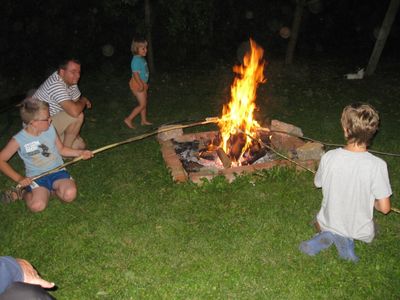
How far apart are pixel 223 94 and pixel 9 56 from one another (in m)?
7.71

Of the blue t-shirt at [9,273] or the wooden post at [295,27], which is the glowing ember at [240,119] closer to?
the blue t-shirt at [9,273]

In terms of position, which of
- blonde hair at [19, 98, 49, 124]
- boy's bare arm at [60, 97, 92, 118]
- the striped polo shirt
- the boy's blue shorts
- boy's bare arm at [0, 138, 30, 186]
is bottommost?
the boy's blue shorts

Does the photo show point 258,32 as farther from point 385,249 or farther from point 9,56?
point 385,249

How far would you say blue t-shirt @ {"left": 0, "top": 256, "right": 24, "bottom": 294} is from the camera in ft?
8.92

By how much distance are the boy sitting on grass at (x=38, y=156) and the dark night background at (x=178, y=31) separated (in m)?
6.25

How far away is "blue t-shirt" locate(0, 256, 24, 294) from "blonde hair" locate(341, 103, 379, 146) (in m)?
3.18

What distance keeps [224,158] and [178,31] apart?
8002 mm

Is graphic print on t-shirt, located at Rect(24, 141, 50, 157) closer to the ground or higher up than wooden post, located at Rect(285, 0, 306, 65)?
closer to the ground

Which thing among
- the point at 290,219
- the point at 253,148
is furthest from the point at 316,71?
the point at 290,219

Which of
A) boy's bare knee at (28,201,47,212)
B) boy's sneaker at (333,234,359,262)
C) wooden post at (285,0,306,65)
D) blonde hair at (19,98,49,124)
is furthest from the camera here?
wooden post at (285,0,306,65)

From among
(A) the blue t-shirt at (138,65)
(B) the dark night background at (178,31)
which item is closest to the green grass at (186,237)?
(A) the blue t-shirt at (138,65)

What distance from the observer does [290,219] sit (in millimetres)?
4984

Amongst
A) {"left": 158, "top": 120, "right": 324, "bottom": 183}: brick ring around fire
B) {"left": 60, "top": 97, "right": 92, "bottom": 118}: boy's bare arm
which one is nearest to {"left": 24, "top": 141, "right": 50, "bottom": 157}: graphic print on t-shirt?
{"left": 60, "top": 97, "right": 92, "bottom": 118}: boy's bare arm

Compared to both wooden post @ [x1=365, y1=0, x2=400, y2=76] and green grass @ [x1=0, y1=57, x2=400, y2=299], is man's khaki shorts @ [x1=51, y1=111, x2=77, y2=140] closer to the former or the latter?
green grass @ [x1=0, y1=57, x2=400, y2=299]
